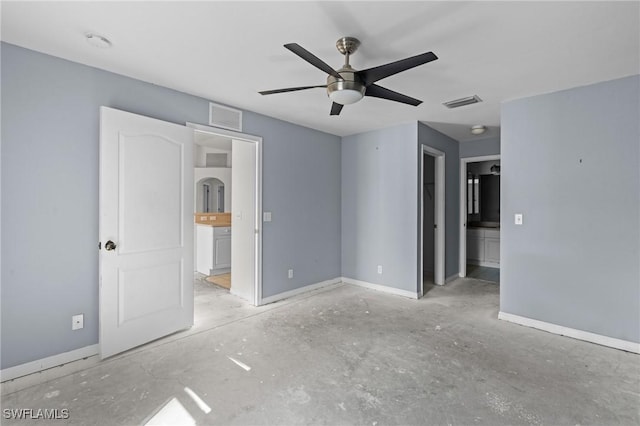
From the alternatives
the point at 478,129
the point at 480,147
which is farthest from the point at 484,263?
the point at 478,129

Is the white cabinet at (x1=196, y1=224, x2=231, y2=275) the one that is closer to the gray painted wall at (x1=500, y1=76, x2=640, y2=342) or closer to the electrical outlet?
the electrical outlet

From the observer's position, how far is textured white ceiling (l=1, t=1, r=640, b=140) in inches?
72.5

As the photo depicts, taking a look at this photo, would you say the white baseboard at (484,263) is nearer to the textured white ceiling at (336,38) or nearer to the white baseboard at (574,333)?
the white baseboard at (574,333)

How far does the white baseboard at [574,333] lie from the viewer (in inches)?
109

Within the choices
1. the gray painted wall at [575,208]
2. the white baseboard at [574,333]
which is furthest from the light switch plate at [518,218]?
the white baseboard at [574,333]

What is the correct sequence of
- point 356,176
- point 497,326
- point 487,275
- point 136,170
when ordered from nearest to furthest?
point 136,170 → point 497,326 → point 356,176 → point 487,275

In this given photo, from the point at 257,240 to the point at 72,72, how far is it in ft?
7.90

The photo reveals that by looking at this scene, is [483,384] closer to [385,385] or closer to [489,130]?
[385,385]

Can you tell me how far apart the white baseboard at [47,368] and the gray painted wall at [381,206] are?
352cm

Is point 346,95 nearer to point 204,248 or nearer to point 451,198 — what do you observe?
point 451,198

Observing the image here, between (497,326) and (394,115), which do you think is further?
(394,115)

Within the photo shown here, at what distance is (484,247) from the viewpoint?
643 centimetres

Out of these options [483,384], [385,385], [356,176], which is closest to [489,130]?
[356,176]

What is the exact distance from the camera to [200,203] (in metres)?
6.98
